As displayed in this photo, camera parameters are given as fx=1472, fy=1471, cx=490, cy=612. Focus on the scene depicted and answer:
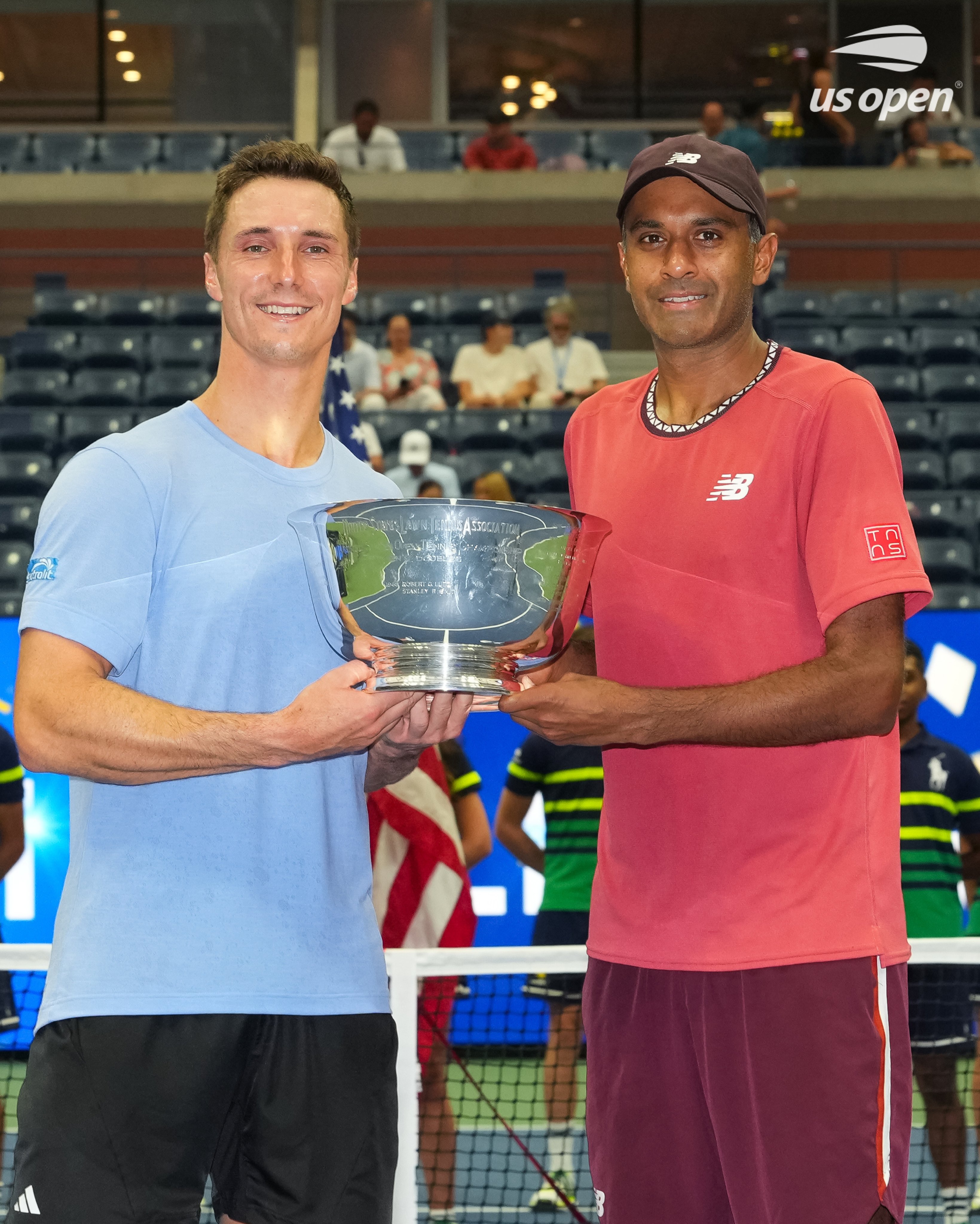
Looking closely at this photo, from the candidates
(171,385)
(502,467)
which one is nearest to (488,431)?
(502,467)

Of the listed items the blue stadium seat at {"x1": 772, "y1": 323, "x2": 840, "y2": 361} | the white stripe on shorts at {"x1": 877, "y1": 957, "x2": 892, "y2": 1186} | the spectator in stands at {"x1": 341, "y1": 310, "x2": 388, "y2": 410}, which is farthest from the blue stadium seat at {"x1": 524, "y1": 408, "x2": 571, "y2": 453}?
the white stripe on shorts at {"x1": 877, "y1": 957, "x2": 892, "y2": 1186}

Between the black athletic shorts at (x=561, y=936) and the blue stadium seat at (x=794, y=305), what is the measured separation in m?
7.48

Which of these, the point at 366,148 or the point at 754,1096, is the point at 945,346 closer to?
the point at 366,148

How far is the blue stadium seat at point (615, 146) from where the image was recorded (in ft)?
45.8

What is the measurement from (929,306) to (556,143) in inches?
164

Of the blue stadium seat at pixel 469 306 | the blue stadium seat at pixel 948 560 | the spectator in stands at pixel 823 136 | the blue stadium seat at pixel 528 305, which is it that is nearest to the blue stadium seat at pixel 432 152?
the blue stadium seat at pixel 469 306

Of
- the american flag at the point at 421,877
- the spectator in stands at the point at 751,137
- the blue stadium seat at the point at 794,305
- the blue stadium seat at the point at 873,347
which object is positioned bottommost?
the american flag at the point at 421,877

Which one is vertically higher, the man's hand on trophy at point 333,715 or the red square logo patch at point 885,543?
the red square logo patch at point 885,543

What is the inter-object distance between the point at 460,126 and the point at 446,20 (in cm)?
129

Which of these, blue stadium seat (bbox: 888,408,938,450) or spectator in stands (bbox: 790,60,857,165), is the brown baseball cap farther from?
spectator in stands (bbox: 790,60,857,165)

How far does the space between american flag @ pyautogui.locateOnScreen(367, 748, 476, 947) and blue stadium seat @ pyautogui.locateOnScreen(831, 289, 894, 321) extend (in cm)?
850

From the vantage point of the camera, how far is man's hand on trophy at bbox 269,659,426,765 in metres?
1.84

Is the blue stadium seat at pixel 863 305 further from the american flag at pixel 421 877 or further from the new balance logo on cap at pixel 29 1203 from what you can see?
the new balance logo on cap at pixel 29 1203

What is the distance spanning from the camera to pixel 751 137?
1168 centimetres
